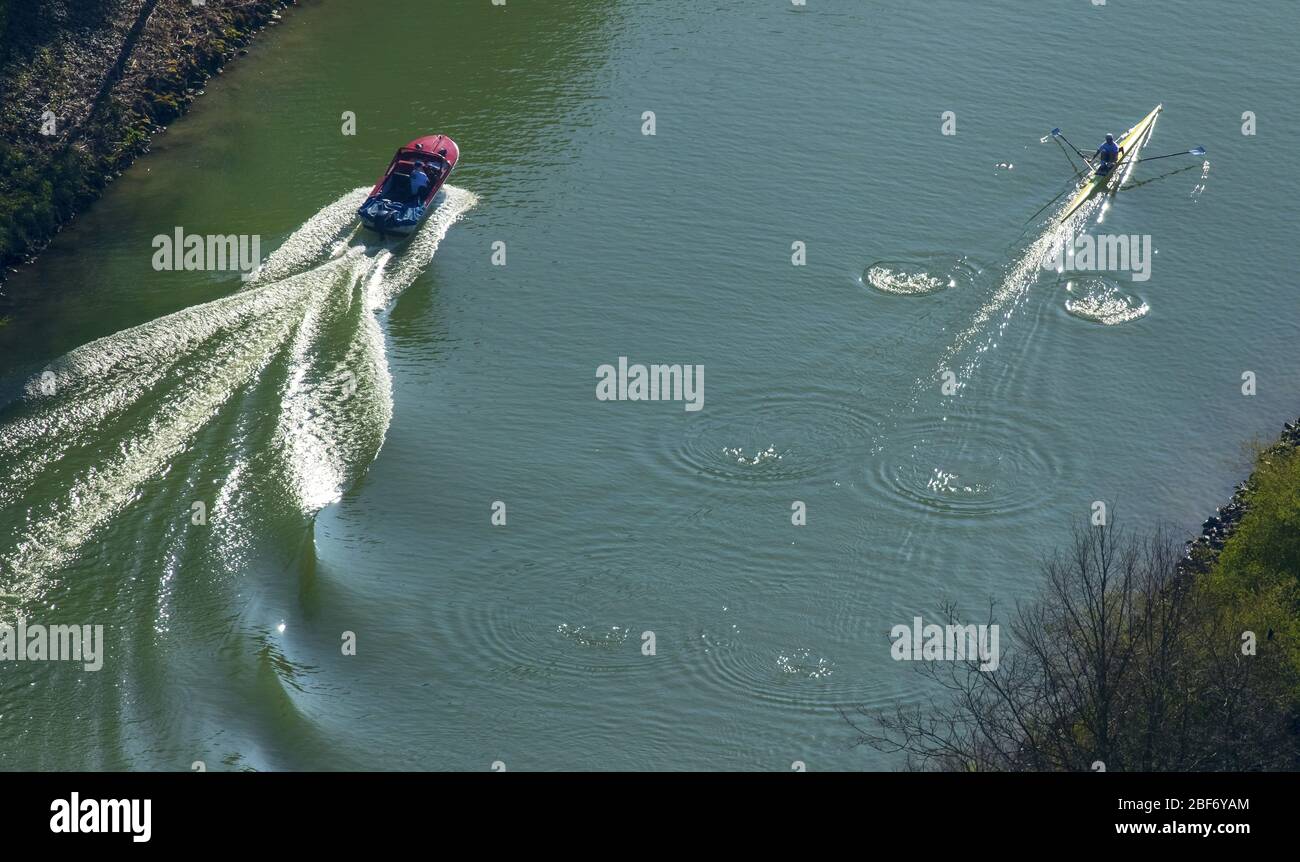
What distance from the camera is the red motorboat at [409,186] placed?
169ft

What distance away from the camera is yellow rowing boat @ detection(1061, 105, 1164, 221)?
5495 cm

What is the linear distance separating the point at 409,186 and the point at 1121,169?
2532cm

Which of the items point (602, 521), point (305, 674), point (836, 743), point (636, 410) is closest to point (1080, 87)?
point (636, 410)

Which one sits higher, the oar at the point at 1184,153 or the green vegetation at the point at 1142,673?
the oar at the point at 1184,153

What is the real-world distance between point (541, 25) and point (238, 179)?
53.5ft

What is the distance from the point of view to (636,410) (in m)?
45.2

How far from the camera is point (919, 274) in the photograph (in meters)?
50.8

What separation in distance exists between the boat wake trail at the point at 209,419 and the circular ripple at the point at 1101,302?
70.8 feet

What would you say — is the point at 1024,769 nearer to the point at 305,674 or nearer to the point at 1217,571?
the point at 1217,571

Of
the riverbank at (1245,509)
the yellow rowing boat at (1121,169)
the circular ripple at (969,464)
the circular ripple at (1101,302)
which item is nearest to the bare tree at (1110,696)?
the riverbank at (1245,509)
